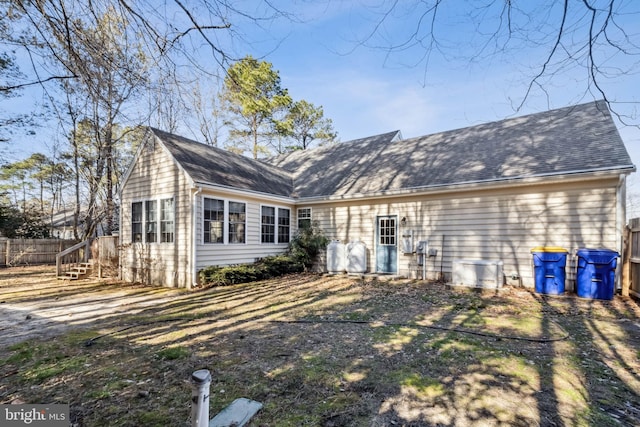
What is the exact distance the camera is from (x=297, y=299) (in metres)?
6.95

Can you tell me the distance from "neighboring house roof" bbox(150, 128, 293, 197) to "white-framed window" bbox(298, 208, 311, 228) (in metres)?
0.85

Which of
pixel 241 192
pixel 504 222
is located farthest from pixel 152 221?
pixel 504 222

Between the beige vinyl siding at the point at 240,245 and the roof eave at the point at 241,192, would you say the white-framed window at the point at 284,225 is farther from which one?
the roof eave at the point at 241,192

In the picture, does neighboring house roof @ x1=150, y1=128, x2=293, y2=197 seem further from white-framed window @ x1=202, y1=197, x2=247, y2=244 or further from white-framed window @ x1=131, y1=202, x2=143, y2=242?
white-framed window @ x1=131, y1=202, x2=143, y2=242

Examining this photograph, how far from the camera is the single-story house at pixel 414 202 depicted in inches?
294

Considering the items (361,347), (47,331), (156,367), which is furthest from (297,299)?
(47,331)

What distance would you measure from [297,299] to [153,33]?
5.62m

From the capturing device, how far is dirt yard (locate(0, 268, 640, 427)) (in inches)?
99.6

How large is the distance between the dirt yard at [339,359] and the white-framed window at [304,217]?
5.43 m

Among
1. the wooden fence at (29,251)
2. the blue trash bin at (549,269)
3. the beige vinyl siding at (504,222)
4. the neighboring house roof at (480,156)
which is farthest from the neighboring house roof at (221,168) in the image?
the wooden fence at (29,251)

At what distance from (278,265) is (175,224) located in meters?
3.55

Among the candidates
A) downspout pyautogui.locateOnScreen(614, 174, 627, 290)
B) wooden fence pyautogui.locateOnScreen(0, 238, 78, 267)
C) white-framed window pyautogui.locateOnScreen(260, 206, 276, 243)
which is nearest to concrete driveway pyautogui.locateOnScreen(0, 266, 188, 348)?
white-framed window pyautogui.locateOnScreen(260, 206, 276, 243)

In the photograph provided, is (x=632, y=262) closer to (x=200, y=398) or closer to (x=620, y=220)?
(x=620, y=220)

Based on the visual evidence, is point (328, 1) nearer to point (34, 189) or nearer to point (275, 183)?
point (275, 183)
